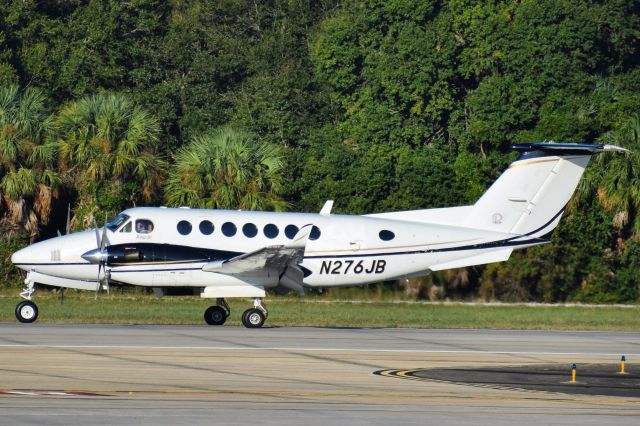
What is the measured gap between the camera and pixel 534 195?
89.5 feet

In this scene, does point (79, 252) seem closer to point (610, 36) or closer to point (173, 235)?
point (173, 235)

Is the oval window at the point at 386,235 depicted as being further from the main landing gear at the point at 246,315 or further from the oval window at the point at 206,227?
the oval window at the point at 206,227

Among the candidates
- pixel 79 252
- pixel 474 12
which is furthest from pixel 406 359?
pixel 474 12

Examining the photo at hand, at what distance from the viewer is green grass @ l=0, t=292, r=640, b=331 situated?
28.4m

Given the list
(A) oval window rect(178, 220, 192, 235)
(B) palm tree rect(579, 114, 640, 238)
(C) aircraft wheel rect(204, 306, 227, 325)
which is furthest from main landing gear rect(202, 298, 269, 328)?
(B) palm tree rect(579, 114, 640, 238)

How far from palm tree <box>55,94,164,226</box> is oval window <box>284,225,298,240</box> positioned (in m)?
11.2

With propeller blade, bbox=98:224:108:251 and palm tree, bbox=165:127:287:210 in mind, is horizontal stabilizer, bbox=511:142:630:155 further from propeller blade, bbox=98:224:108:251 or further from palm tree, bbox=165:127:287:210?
palm tree, bbox=165:127:287:210

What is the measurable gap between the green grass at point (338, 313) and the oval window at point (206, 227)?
244 centimetres

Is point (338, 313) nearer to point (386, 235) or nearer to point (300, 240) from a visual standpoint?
point (386, 235)

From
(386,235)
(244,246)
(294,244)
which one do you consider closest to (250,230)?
(244,246)

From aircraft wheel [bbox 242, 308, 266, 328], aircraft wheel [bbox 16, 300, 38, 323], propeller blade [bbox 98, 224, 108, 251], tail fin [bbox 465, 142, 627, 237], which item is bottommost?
aircraft wheel [bbox 16, 300, 38, 323]

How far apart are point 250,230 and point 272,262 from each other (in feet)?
3.72

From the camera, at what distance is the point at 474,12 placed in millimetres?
52594

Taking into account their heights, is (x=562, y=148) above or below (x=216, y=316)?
above
